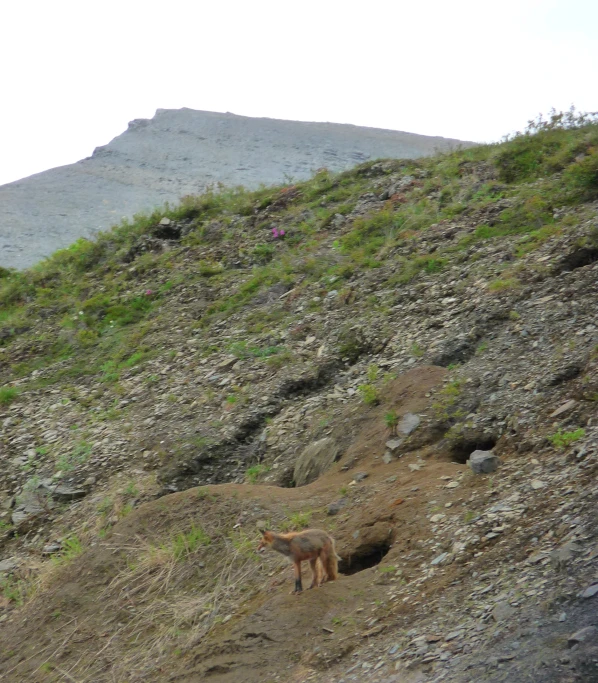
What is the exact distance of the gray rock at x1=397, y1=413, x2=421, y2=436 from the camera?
947 cm

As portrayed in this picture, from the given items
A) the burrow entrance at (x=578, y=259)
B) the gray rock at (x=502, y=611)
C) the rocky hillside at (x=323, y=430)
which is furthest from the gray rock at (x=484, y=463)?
the burrow entrance at (x=578, y=259)

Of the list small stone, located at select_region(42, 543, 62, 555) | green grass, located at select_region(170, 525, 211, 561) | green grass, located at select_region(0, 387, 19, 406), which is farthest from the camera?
green grass, located at select_region(0, 387, 19, 406)

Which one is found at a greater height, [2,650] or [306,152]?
[306,152]

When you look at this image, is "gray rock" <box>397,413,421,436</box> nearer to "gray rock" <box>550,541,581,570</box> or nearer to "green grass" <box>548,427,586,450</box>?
"green grass" <box>548,427,586,450</box>

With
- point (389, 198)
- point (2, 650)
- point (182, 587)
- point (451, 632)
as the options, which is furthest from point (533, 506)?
point (389, 198)

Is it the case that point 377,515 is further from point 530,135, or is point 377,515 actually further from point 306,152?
point 306,152

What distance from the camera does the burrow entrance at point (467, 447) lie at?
8.79 metres

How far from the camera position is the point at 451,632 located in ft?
20.2

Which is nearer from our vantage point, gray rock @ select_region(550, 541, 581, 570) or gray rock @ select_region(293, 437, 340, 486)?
gray rock @ select_region(550, 541, 581, 570)

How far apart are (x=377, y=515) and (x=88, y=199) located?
66.9 ft

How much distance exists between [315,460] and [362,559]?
2.58m

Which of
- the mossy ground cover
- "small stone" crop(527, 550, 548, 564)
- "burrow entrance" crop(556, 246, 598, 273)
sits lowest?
"small stone" crop(527, 550, 548, 564)

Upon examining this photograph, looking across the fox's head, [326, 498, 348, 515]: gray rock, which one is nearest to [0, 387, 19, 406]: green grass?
[326, 498, 348, 515]: gray rock

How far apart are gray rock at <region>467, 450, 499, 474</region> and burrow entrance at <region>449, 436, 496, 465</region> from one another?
673 mm
